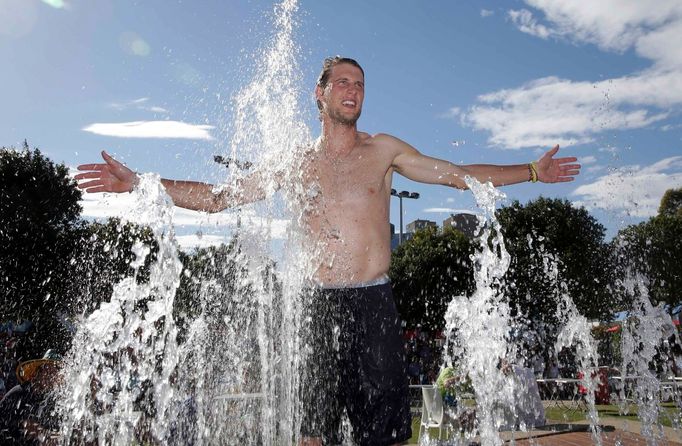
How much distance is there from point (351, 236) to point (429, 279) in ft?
94.4

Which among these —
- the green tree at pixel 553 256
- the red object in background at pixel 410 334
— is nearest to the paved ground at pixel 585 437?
the green tree at pixel 553 256

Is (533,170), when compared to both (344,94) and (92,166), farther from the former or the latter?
(92,166)

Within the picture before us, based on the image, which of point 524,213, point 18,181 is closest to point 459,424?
point 18,181

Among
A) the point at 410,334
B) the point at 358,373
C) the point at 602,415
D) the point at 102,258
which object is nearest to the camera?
the point at 358,373

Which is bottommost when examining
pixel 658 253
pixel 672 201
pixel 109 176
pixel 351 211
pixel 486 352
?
pixel 486 352

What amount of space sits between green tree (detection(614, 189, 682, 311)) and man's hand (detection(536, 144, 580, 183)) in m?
30.9

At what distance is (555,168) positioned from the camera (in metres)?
3.55

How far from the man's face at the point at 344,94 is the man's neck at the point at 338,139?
0.03 meters

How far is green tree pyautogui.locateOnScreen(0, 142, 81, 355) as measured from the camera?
66.4 ft

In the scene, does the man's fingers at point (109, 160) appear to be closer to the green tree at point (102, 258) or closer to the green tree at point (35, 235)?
the green tree at point (102, 258)

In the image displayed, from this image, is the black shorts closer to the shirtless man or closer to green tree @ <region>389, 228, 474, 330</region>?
the shirtless man

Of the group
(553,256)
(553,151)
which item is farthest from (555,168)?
(553,256)

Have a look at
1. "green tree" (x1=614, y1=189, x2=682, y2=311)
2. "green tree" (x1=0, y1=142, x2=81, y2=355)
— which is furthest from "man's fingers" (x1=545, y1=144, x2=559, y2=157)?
"green tree" (x1=614, y1=189, x2=682, y2=311)

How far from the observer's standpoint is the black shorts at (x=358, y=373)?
7.80ft
